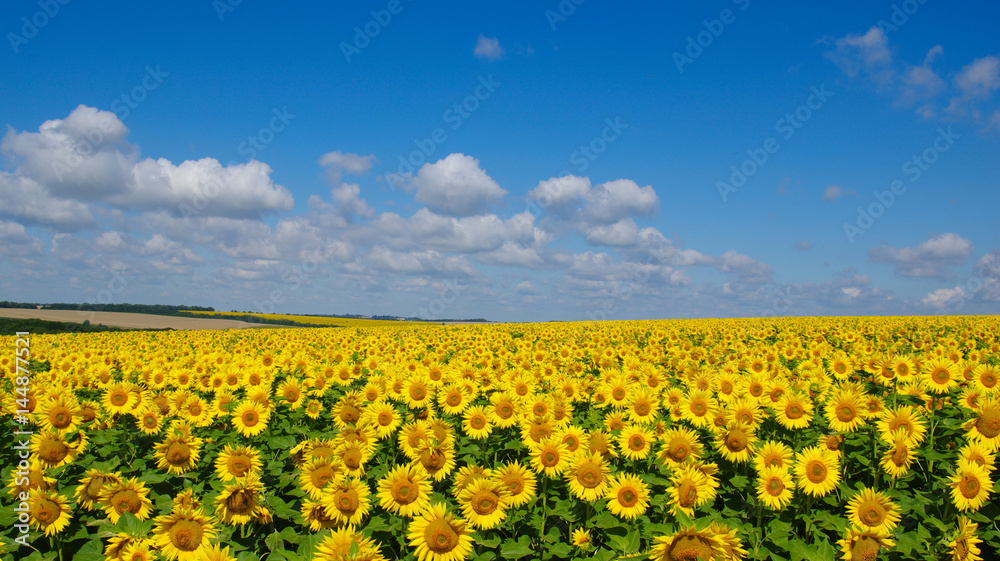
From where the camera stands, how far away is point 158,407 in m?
6.98

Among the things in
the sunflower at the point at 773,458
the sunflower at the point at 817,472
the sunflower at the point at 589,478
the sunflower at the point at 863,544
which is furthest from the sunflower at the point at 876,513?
the sunflower at the point at 589,478

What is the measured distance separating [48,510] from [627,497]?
5.16m

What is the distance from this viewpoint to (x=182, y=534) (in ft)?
11.7

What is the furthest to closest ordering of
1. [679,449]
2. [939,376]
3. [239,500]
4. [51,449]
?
[939,376] < [51,449] < [679,449] < [239,500]

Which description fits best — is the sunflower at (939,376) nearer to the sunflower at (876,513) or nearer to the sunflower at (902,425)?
the sunflower at (902,425)

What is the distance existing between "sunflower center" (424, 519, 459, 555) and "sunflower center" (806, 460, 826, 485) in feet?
11.1

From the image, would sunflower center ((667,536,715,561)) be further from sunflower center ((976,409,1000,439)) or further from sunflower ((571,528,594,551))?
sunflower center ((976,409,1000,439))

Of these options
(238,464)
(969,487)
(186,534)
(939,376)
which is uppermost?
(939,376)

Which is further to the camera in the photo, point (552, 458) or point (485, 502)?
point (552, 458)

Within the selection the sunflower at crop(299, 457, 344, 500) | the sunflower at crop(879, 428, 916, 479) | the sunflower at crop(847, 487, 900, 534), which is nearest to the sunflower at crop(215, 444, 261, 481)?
the sunflower at crop(299, 457, 344, 500)

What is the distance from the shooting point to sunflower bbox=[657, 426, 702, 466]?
16.6 feet

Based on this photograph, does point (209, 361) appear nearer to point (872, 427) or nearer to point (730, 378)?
point (730, 378)

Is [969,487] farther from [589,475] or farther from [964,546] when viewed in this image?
[589,475]

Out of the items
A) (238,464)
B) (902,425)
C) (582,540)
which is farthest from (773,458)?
(238,464)
